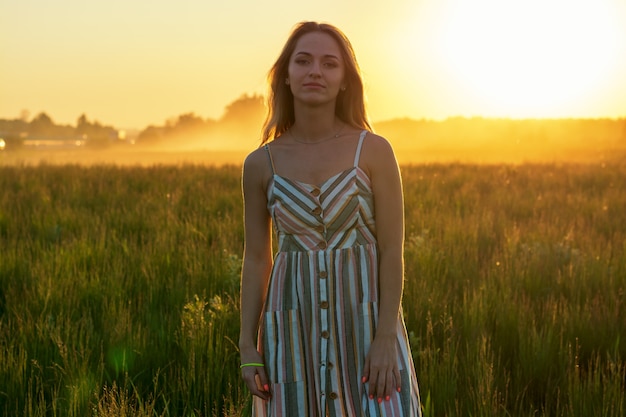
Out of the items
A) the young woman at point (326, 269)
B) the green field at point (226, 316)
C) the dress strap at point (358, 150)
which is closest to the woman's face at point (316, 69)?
the young woman at point (326, 269)

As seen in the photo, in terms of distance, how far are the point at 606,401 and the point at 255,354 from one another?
1782mm

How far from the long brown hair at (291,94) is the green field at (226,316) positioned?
1.07 metres

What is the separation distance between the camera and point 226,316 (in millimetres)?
3904

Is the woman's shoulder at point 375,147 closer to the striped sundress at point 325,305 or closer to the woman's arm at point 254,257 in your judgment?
the striped sundress at point 325,305

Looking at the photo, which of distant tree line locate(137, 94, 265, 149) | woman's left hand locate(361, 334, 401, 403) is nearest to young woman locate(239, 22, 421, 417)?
woman's left hand locate(361, 334, 401, 403)

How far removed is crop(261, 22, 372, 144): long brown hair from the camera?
220 cm

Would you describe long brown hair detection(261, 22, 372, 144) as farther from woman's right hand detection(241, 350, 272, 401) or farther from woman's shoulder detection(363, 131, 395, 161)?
woman's right hand detection(241, 350, 272, 401)

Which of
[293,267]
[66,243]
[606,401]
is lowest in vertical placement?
[606,401]

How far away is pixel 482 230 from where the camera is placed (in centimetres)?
705

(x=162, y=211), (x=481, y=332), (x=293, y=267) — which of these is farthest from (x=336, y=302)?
(x=162, y=211)

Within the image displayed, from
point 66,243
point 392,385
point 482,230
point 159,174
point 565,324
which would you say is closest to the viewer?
point 392,385

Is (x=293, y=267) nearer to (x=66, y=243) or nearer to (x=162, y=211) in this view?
(x=66, y=243)

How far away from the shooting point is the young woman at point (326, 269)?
2.03 meters

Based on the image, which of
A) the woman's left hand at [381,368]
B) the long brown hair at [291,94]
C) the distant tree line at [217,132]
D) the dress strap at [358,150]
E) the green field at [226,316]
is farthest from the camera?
the distant tree line at [217,132]
